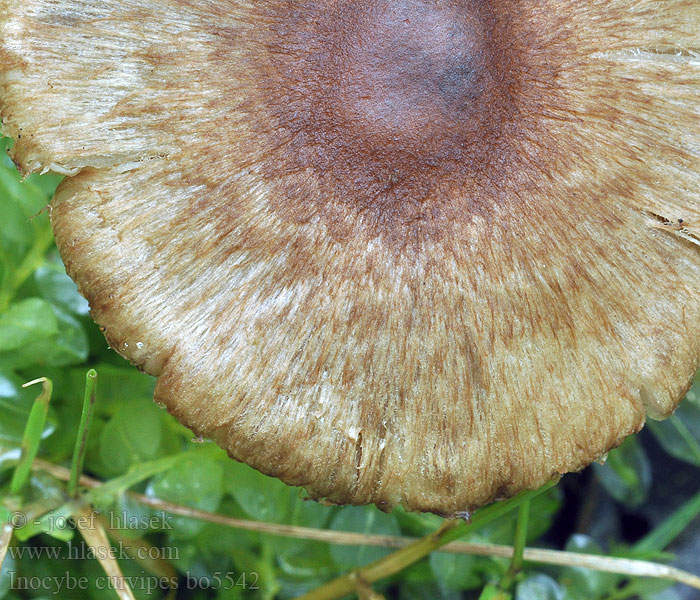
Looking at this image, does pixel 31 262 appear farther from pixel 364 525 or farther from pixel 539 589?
pixel 539 589

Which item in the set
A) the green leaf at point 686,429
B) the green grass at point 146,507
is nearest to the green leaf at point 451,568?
the green grass at point 146,507

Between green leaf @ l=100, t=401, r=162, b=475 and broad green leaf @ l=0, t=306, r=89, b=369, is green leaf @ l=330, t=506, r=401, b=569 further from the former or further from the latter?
broad green leaf @ l=0, t=306, r=89, b=369

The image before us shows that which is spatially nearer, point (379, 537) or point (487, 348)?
point (487, 348)

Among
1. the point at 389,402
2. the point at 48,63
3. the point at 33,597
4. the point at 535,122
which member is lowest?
the point at 33,597

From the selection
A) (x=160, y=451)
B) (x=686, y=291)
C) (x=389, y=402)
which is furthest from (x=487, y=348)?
(x=160, y=451)

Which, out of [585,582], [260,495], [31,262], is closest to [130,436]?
[260,495]

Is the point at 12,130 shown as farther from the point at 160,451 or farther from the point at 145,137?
the point at 160,451

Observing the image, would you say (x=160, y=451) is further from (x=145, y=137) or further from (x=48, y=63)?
(x=48, y=63)

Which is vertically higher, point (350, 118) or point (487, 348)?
point (350, 118)
